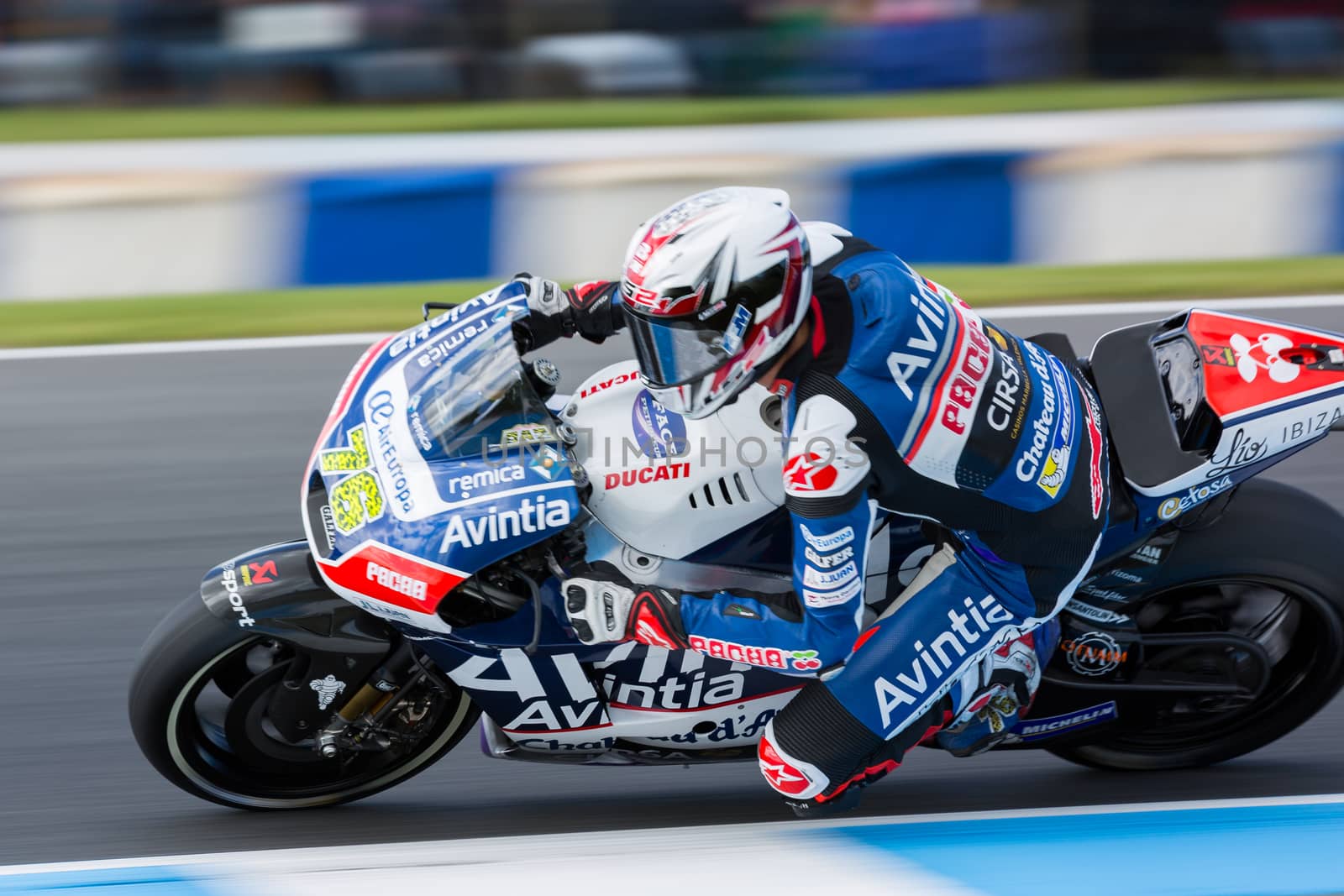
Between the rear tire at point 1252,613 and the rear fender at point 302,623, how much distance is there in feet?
5.42

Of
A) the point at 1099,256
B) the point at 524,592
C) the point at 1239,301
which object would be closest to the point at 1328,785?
the point at 524,592

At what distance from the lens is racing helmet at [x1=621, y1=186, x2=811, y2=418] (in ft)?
8.87

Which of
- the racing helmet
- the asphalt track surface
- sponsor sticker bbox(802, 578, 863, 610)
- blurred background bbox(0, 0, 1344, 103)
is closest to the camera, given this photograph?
the racing helmet

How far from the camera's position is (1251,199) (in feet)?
26.3

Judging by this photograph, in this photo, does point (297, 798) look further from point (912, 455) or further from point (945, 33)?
point (945, 33)

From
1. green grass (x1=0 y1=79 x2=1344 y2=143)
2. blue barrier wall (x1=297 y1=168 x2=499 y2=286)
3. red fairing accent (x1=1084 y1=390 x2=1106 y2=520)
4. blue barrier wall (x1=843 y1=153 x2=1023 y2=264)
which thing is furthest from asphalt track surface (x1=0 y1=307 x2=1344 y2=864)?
green grass (x1=0 y1=79 x2=1344 y2=143)

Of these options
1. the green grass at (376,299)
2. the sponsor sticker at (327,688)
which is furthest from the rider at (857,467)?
the green grass at (376,299)

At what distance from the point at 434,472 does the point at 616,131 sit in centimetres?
619

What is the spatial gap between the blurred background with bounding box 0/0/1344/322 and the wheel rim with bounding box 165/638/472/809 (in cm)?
418

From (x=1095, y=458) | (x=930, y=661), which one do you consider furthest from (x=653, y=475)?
(x=1095, y=458)

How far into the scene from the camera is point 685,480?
3055 mm

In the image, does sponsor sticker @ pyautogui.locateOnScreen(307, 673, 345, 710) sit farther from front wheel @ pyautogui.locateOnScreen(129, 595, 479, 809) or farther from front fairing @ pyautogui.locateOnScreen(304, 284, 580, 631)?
front fairing @ pyautogui.locateOnScreen(304, 284, 580, 631)

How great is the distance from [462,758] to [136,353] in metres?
3.07

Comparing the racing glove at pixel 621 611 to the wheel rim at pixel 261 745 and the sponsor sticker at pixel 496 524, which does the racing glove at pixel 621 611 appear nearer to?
the sponsor sticker at pixel 496 524
